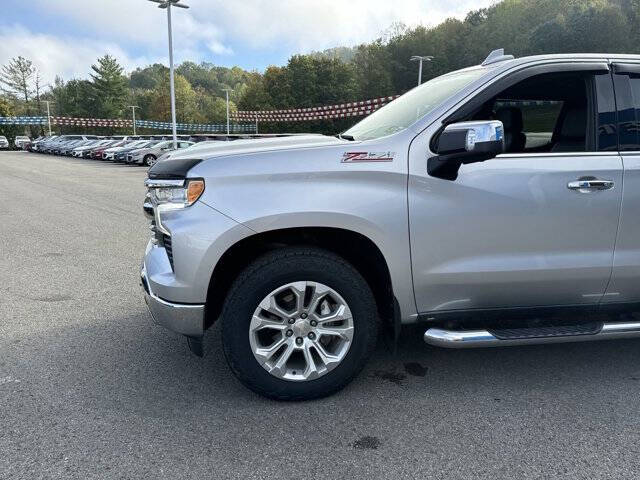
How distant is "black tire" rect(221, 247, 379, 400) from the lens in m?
2.80

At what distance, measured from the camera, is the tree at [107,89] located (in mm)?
78812

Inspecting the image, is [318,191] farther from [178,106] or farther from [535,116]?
[178,106]

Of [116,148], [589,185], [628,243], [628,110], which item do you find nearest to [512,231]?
[589,185]

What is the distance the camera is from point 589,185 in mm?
2951

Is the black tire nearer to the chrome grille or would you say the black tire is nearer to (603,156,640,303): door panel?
the chrome grille

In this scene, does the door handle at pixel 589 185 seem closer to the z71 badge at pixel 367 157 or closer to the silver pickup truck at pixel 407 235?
the silver pickup truck at pixel 407 235

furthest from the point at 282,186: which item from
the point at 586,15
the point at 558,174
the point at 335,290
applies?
the point at 586,15

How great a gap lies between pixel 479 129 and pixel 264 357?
1.66 metres

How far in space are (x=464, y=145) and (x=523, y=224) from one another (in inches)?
23.6

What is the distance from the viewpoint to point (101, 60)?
79.4m

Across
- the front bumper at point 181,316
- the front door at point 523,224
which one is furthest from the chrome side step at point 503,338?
the front bumper at point 181,316

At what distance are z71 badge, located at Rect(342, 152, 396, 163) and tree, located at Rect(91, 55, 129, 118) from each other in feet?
277

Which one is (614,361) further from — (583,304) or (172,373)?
(172,373)

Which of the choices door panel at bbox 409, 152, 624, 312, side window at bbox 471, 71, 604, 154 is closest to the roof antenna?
side window at bbox 471, 71, 604, 154
